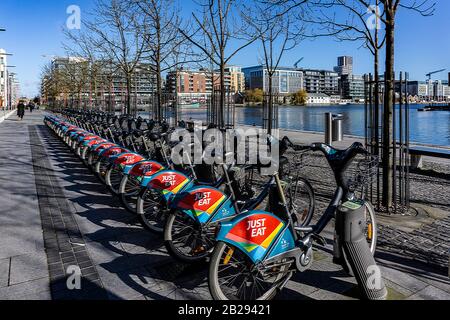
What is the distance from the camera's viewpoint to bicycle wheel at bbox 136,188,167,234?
15.1 ft

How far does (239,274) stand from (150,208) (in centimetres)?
196

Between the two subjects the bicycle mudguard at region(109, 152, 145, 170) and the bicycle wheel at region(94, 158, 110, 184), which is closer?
the bicycle mudguard at region(109, 152, 145, 170)

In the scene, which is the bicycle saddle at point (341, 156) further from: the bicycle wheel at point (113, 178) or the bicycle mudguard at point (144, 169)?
the bicycle wheel at point (113, 178)

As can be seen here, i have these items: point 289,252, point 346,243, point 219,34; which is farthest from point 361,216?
point 219,34

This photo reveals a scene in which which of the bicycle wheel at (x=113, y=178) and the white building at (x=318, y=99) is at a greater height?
the white building at (x=318, y=99)

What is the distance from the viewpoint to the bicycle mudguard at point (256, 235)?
9.18 feet

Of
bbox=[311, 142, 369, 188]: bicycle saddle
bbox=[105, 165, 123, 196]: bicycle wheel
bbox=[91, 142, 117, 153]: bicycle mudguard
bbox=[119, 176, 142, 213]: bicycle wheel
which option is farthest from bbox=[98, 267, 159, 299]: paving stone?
bbox=[91, 142, 117, 153]: bicycle mudguard

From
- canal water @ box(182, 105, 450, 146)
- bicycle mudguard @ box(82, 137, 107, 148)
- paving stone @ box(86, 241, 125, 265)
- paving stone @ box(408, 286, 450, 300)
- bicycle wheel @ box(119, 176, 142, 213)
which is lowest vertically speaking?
paving stone @ box(408, 286, 450, 300)

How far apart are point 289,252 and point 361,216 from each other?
0.66 meters

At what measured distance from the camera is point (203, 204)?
12.2 feet

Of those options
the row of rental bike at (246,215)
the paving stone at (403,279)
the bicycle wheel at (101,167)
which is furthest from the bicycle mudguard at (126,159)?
the paving stone at (403,279)

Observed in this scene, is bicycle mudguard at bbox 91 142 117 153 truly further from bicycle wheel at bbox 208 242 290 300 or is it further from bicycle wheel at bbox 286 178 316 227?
bicycle wheel at bbox 208 242 290 300
